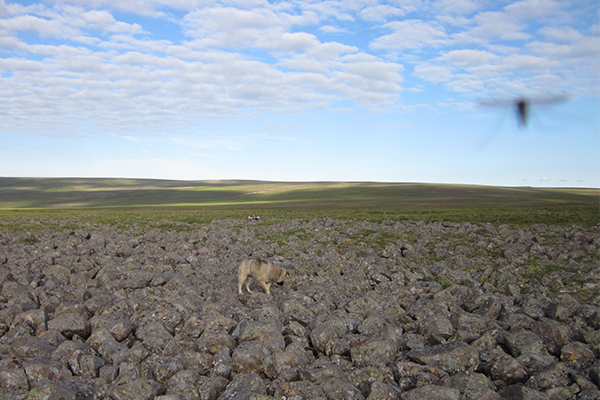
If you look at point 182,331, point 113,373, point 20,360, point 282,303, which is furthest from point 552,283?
point 20,360

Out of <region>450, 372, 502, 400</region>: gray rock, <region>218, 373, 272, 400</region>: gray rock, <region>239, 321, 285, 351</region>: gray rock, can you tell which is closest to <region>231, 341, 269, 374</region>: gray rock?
<region>239, 321, 285, 351</region>: gray rock

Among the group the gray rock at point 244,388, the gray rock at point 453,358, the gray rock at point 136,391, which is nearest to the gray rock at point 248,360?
the gray rock at point 244,388

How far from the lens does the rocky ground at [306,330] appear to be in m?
6.24

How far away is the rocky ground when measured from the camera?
6238 millimetres

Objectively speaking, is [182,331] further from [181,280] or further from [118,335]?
[181,280]

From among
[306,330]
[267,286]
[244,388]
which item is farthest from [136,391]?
[267,286]

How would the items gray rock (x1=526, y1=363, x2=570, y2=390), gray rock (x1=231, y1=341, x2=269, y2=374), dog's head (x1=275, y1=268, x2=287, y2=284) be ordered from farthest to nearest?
dog's head (x1=275, y1=268, x2=287, y2=284)
gray rock (x1=231, y1=341, x2=269, y2=374)
gray rock (x1=526, y1=363, x2=570, y2=390)

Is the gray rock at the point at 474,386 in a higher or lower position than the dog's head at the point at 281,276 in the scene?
lower

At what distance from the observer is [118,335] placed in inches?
320

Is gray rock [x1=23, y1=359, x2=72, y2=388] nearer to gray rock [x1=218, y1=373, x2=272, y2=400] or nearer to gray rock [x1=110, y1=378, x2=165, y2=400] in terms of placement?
gray rock [x1=110, y1=378, x2=165, y2=400]

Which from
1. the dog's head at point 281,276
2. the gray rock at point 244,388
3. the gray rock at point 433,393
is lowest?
the gray rock at point 244,388

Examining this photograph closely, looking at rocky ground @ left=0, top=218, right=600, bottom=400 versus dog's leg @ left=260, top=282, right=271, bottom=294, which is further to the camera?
dog's leg @ left=260, top=282, right=271, bottom=294

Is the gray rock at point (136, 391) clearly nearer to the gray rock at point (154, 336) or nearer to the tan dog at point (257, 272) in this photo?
the gray rock at point (154, 336)

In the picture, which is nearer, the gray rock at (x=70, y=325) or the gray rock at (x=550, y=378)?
the gray rock at (x=550, y=378)
